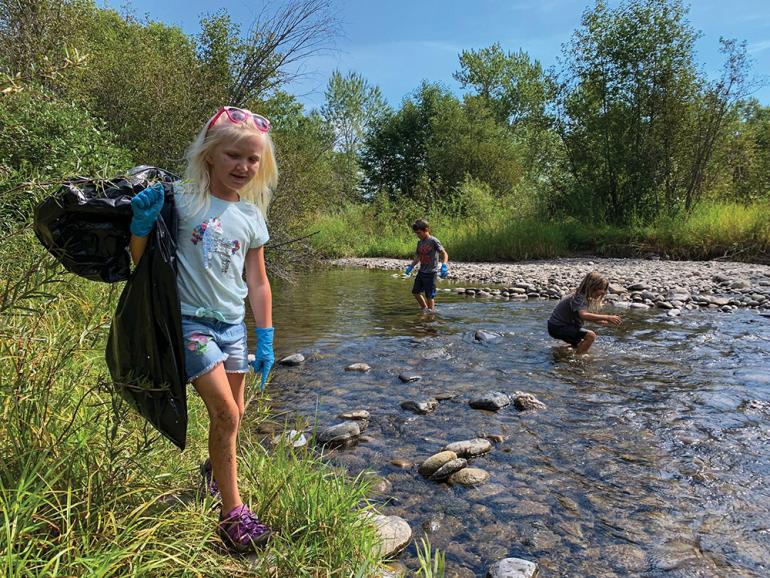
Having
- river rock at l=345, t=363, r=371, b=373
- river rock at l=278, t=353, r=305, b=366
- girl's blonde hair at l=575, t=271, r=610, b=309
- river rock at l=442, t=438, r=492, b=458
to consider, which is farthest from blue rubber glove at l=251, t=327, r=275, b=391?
girl's blonde hair at l=575, t=271, r=610, b=309

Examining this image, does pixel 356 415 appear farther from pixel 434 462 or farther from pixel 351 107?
pixel 351 107

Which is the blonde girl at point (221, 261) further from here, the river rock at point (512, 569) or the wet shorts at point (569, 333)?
the wet shorts at point (569, 333)

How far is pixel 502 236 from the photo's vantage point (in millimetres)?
22609

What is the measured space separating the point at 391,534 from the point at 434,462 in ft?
3.19

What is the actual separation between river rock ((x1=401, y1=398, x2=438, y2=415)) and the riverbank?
23.6 ft

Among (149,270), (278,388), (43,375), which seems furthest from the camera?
(278,388)

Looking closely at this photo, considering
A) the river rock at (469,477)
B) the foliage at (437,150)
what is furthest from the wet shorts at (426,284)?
the foliage at (437,150)

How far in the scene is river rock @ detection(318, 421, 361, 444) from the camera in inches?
164

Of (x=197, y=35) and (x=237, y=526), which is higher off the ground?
(x=197, y=35)

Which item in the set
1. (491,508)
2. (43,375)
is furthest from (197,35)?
(491,508)

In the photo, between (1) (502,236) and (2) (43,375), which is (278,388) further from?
(1) (502,236)

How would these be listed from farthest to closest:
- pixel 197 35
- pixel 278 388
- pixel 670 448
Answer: pixel 197 35 → pixel 278 388 → pixel 670 448

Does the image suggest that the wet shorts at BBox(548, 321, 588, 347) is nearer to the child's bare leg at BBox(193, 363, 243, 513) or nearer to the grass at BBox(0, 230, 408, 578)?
the grass at BBox(0, 230, 408, 578)

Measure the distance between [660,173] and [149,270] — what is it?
23.9 meters
